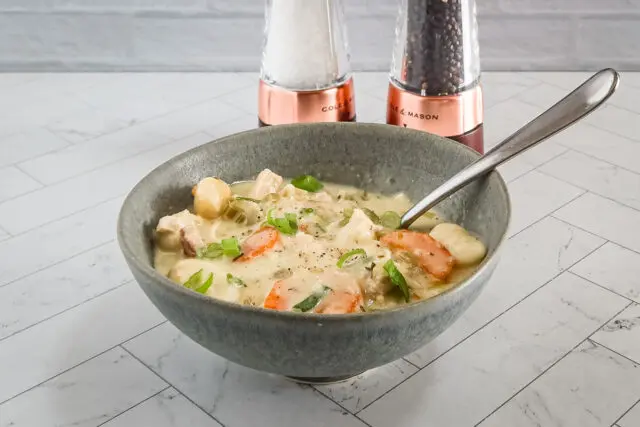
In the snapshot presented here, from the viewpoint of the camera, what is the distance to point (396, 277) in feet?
2.49

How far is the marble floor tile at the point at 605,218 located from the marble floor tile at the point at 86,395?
0.58 meters

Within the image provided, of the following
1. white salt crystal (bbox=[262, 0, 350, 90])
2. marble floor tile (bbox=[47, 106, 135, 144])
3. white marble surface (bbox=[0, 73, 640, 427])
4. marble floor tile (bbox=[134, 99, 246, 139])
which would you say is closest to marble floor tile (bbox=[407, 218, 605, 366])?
white marble surface (bbox=[0, 73, 640, 427])

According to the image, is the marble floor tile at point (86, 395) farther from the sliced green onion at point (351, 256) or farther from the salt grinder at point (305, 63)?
the salt grinder at point (305, 63)

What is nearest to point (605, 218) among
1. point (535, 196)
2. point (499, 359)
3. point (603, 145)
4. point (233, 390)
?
point (535, 196)

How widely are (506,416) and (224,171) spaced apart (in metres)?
0.41

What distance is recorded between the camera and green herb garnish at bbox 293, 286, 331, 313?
715 millimetres

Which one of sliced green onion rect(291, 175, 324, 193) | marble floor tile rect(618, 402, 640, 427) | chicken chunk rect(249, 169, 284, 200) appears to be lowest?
marble floor tile rect(618, 402, 640, 427)

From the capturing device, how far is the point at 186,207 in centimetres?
91

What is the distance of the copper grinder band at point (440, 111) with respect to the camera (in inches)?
41.2

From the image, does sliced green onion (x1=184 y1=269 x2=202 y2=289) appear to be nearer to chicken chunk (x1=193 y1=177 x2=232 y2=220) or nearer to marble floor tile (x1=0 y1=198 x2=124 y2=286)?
chicken chunk (x1=193 y1=177 x2=232 y2=220)

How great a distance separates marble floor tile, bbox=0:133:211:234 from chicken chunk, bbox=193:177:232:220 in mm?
315

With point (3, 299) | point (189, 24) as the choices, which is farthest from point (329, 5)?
point (189, 24)

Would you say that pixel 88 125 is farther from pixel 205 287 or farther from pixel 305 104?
Answer: pixel 205 287

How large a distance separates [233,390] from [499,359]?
26cm
